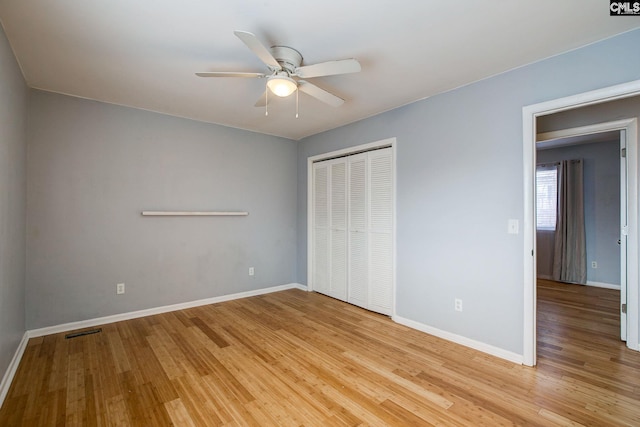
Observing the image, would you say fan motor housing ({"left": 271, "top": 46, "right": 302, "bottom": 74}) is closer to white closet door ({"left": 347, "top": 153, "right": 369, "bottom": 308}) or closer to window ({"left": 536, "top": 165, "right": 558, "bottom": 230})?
white closet door ({"left": 347, "top": 153, "right": 369, "bottom": 308})

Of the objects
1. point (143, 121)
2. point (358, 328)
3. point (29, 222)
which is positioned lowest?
point (358, 328)

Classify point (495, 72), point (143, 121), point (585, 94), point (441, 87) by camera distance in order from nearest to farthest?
point (585, 94) < point (495, 72) < point (441, 87) < point (143, 121)

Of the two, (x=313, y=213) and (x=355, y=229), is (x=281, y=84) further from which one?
(x=313, y=213)

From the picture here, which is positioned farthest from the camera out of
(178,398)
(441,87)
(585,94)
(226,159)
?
(226,159)

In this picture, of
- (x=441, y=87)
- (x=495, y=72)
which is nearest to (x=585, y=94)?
(x=495, y=72)

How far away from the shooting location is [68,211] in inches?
121

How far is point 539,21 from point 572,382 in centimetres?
251

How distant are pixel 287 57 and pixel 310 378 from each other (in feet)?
7.91

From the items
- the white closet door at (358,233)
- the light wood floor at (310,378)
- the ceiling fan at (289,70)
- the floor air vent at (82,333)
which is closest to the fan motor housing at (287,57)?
the ceiling fan at (289,70)

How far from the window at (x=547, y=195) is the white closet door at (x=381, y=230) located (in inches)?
149

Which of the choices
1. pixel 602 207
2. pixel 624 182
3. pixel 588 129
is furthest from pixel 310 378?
pixel 602 207

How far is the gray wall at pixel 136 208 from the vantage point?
2.97 m

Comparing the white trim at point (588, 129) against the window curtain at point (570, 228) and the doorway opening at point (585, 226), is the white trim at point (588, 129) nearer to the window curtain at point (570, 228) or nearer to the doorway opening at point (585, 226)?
the doorway opening at point (585, 226)

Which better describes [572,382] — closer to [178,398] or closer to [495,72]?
[495,72]
